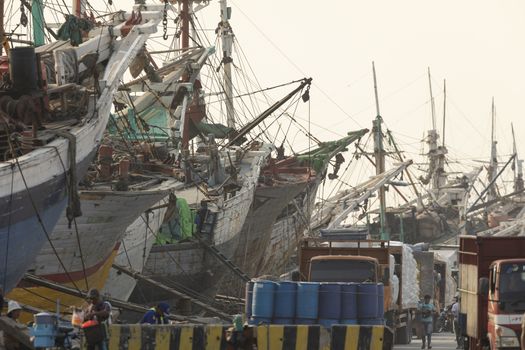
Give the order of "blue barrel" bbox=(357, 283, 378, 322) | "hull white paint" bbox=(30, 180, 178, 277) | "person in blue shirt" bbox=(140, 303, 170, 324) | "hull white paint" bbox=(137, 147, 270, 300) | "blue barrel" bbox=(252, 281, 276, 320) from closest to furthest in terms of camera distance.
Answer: "person in blue shirt" bbox=(140, 303, 170, 324), "blue barrel" bbox=(252, 281, 276, 320), "blue barrel" bbox=(357, 283, 378, 322), "hull white paint" bbox=(30, 180, 178, 277), "hull white paint" bbox=(137, 147, 270, 300)

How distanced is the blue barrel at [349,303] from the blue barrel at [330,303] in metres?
0.12

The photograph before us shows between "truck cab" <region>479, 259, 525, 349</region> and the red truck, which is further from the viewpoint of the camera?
the red truck

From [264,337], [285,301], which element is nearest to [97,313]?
[264,337]

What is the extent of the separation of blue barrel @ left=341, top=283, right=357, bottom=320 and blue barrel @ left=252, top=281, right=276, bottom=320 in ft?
4.09

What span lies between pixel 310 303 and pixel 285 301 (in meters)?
0.45

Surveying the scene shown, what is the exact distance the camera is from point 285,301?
1056 inches

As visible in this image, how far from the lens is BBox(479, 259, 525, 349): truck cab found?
26.2 metres

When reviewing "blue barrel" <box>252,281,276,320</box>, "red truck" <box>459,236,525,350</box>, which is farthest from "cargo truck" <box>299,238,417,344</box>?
"blue barrel" <box>252,281,276,320</box>

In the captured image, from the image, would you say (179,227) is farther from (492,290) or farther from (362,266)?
(492,290)

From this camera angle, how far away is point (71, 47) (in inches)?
1577

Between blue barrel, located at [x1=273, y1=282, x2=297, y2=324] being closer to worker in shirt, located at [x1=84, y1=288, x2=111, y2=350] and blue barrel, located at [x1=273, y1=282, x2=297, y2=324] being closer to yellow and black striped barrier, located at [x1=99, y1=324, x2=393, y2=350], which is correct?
yellow and black striped barrier, located at [x1=99, y1=324, x2=393, y2=350]

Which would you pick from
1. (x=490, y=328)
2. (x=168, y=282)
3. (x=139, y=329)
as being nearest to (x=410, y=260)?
(x=168, y=282)

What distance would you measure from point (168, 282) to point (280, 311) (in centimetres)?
2704

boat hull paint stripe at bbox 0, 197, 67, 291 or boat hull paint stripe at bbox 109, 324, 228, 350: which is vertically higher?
boat hull paint stripe at bbox 0, 197, 67, 291
